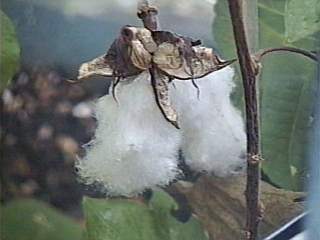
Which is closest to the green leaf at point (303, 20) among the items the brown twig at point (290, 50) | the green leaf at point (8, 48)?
the brown twig at point (290, 50)

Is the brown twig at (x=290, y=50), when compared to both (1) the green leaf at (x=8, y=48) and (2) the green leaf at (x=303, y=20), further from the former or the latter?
(1) the green leaf at (x=8, y=48)

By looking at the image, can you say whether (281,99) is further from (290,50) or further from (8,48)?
(8,48)

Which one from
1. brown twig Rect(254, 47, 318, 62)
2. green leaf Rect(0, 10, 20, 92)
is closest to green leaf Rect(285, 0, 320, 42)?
brown twig Rect(254, 47, 318, 62)

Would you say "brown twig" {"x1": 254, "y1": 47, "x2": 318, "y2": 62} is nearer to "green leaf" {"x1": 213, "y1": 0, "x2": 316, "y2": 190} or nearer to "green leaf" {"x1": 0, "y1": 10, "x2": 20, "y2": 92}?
"green leaf" {"x1": 213, "y1": 0, "x2": 316, "y2": 190}

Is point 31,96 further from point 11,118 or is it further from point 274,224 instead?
→ point 274,224

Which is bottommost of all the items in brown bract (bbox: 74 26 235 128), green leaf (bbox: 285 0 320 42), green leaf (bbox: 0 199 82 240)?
green leaf (bbox: 0 199 82 240)

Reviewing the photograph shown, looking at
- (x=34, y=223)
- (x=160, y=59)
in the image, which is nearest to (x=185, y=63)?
(x=160, y=59)
